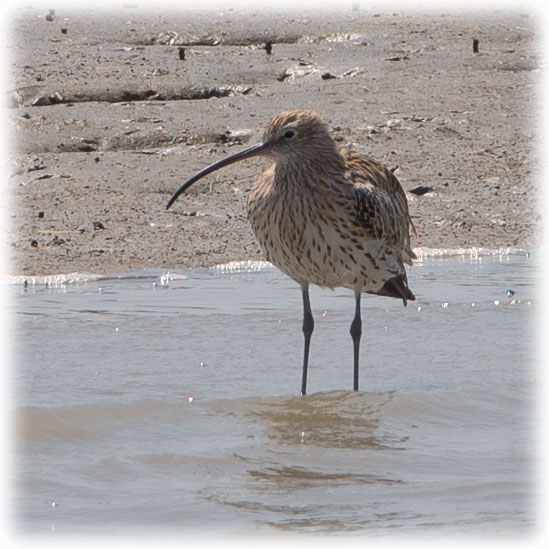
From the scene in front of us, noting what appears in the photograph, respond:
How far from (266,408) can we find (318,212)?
3.43ft

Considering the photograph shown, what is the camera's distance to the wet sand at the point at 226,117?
29.9 feet

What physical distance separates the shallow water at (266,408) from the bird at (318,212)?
49cm

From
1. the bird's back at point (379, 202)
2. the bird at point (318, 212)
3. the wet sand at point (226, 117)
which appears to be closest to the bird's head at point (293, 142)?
the bird at point (318, 212)

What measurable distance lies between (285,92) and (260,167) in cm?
167

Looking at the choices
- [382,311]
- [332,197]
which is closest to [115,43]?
[382,311]

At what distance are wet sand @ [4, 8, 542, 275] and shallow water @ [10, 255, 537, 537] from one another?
2.62ft

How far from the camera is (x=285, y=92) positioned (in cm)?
1170

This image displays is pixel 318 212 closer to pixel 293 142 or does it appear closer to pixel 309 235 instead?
pixel 309 235

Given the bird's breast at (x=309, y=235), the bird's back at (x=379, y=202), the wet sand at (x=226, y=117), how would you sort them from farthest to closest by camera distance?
the wet sand at (x=226, y=117) → the bird's back at (x=379, y=202) → the bird's breast at (x=309, y=235)

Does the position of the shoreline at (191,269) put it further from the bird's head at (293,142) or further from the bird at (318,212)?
the bird's head at (293,142)

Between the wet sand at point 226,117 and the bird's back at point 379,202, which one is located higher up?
the wet sand at point 226,117

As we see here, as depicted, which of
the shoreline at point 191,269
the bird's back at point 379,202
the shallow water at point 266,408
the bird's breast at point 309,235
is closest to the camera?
the shallow water at point 266,408

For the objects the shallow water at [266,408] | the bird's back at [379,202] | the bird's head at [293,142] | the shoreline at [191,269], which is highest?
the bird's head at [293,142]

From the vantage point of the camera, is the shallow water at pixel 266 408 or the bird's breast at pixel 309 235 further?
the bird's breast at pixel 309 235
